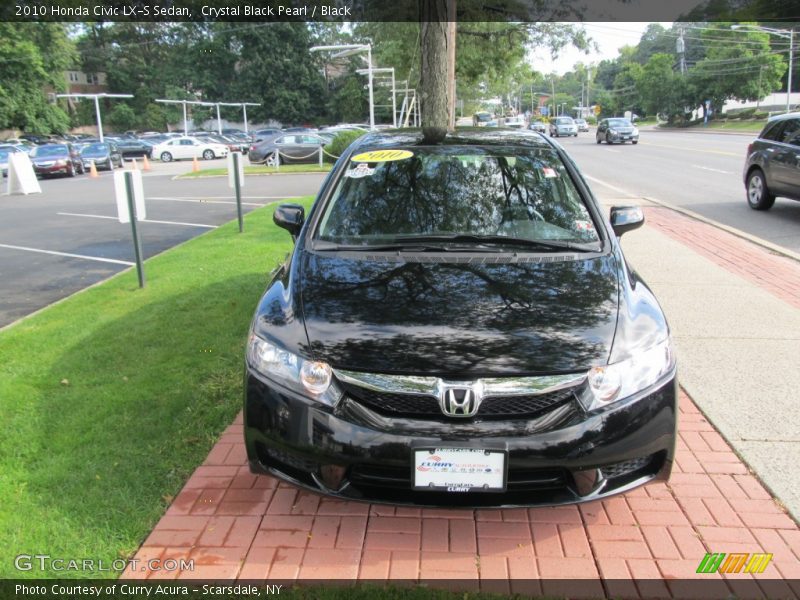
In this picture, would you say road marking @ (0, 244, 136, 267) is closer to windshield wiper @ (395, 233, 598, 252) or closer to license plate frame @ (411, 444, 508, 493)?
windshield wiper @ (395, 233, 598, 252)

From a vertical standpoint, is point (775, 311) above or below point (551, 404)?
below

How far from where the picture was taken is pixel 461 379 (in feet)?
8.34

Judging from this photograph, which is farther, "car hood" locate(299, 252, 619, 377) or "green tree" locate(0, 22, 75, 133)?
"green tree" locate(0, 22, 75, 133)

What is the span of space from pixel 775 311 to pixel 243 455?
16.2 feet

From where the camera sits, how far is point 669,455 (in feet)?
9.01

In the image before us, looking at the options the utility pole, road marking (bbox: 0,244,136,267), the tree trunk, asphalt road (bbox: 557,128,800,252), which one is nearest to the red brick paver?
the tree trunk

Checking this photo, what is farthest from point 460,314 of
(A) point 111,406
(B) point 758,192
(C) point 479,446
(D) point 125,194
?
(B) point 758,192

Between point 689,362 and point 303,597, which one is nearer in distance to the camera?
point 303,597

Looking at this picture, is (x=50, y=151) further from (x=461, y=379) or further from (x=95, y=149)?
(x=461, y=379)

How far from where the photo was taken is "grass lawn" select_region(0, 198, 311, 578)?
2984mm

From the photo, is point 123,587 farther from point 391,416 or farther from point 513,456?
point 513,456

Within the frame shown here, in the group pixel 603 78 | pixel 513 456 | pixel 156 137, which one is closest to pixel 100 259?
pixel 513 456

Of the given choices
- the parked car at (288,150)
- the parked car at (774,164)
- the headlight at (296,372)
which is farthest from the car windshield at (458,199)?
the parked car at (288,150)

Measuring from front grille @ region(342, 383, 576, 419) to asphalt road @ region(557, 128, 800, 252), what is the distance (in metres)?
7.64
